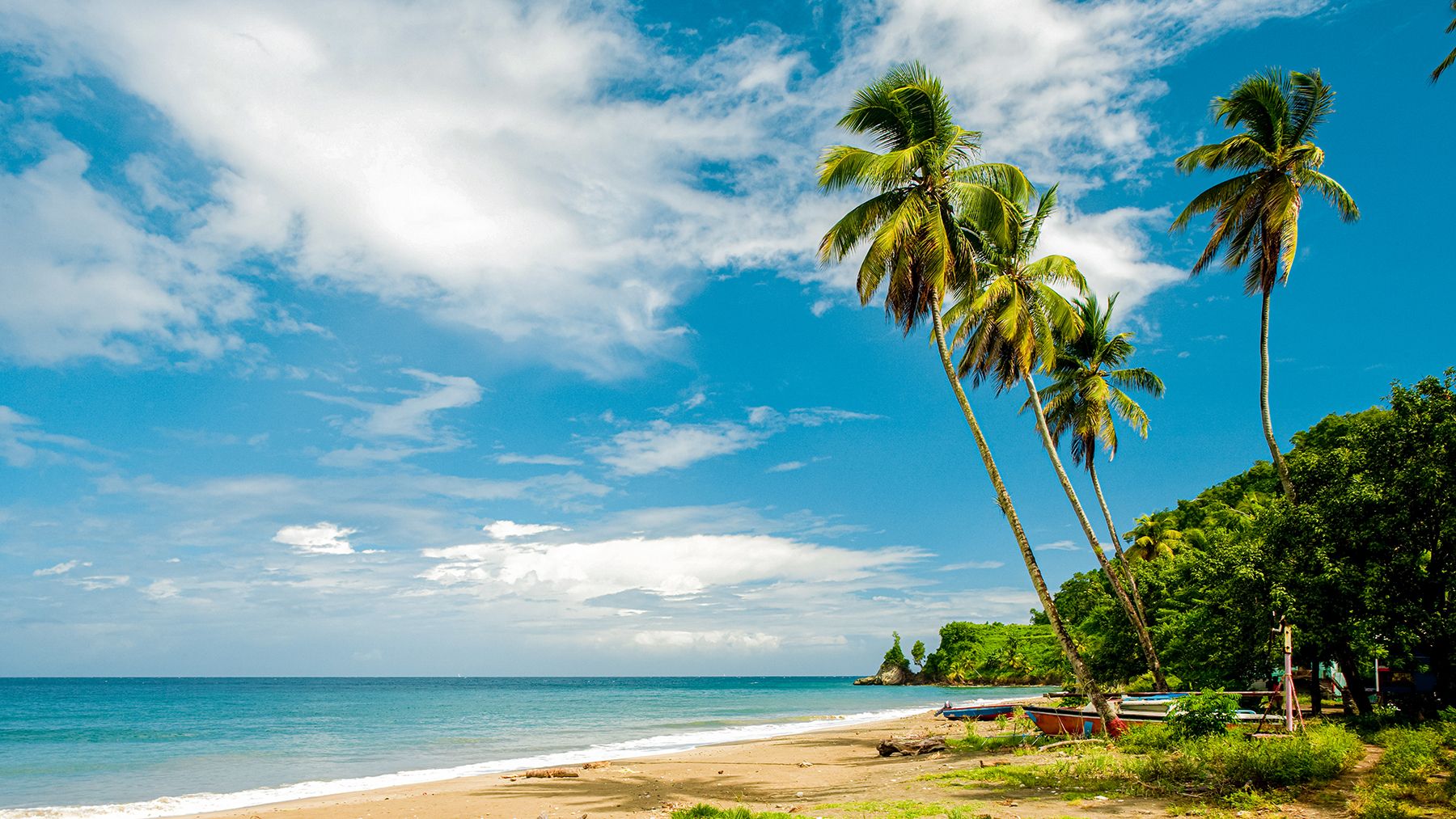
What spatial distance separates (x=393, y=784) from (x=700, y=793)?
842cm

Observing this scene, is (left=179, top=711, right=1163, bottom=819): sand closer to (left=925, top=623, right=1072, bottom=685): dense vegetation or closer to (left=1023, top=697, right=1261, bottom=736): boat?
(left=1023, top=697, right=1261, bottom=736): boat

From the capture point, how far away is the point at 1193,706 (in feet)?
41.8

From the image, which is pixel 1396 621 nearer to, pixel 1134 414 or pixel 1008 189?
pixel 1008 189

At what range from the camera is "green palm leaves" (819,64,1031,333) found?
16469 mm

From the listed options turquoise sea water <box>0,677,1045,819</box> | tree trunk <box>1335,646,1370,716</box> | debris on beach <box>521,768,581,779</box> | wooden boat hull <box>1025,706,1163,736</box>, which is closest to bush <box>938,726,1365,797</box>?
tree trunk <box>1335,646,1370,716</box>

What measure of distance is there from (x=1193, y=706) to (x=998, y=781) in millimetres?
3644

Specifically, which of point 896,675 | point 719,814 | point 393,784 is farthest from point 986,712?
point 896,675

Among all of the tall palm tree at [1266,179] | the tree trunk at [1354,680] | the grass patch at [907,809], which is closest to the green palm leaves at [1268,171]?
the tall palm tree at [1266,179]

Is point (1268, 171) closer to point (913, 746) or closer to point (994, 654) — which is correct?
point (913, 746)

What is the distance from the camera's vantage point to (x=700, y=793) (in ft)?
45.8

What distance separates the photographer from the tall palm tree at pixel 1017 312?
60.4ft

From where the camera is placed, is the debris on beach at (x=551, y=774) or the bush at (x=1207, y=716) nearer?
the bush at (x=1207, y=716)

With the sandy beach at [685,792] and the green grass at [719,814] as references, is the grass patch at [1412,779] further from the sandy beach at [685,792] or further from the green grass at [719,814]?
the green grass at [719,814]

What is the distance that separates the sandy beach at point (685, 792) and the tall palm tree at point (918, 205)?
17.8 ft
